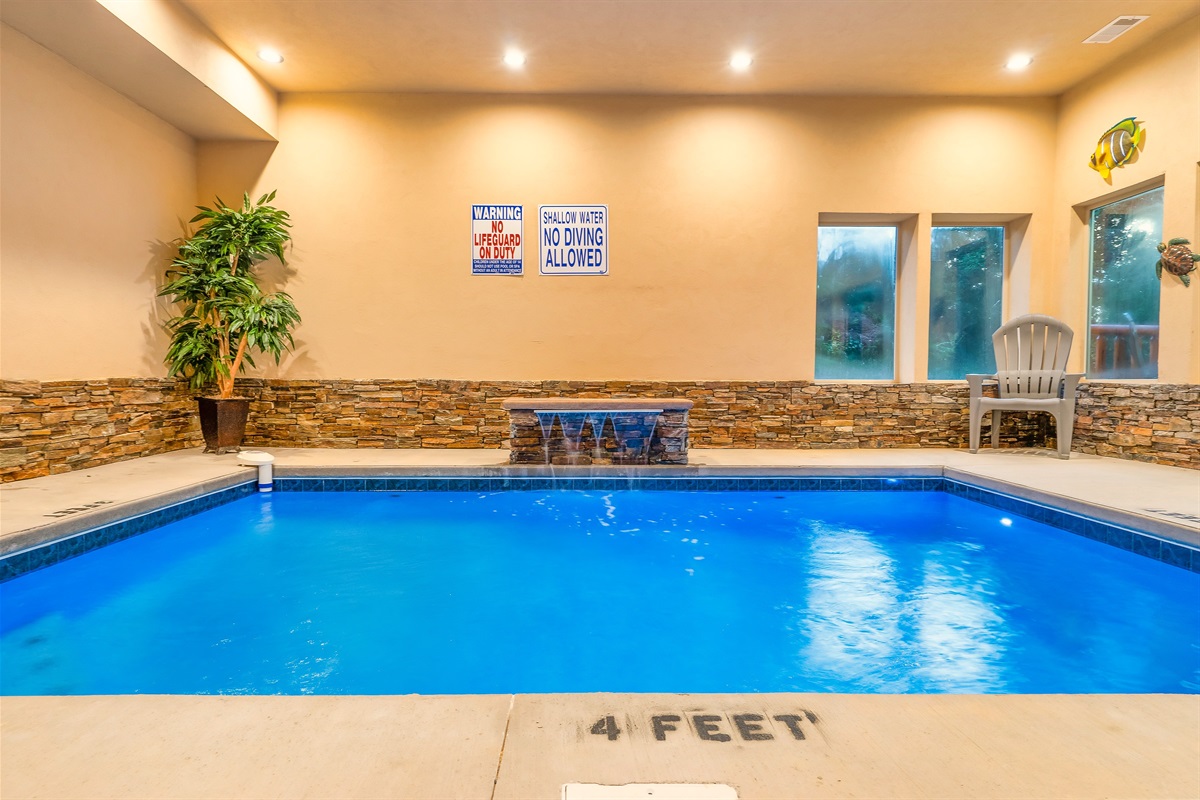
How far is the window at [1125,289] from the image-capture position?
513 centimetres

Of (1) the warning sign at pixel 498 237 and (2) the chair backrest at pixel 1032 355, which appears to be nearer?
(2) the chair backrest at pixel 1032 355

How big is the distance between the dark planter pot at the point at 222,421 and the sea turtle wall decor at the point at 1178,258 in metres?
7.64

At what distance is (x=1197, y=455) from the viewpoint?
15.0 feet

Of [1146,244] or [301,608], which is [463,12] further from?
[1146,244]

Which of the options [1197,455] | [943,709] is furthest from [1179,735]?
[1197,455]

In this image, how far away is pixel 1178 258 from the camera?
467 cm

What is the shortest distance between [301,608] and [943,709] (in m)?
2.33

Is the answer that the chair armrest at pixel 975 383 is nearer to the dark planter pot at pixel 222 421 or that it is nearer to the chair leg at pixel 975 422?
the chair leg at pixel 975 422

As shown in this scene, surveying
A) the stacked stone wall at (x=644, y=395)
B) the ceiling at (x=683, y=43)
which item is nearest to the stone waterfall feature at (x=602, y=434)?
the stacked stone wall at (x=644, y=395)

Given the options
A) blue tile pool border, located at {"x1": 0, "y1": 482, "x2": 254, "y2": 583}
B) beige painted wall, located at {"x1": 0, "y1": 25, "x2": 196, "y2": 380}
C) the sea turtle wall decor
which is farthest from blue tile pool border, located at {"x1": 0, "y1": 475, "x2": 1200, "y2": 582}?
the sea turtle wall decor

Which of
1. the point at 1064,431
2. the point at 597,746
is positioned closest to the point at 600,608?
the point at 597,746

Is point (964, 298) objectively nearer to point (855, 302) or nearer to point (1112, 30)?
point (855, 302)

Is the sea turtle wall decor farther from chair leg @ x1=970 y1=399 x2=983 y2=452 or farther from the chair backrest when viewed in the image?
chair leg @ x1=970 y1=399 x2=983 y2=452

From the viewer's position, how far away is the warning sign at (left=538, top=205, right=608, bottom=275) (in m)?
5.90
